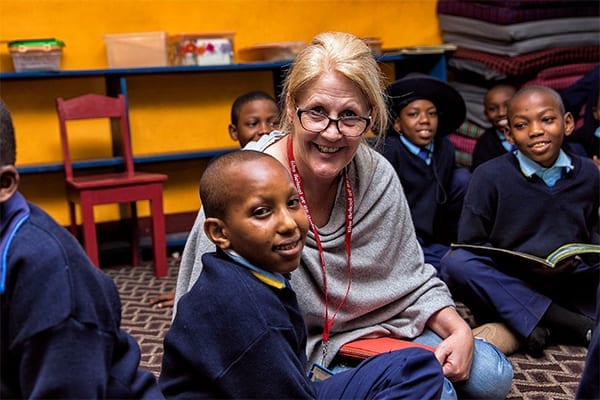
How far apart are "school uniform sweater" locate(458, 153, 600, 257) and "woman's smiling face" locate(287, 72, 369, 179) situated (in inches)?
42.7

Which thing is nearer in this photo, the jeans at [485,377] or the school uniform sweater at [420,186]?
the jeans at [485,377]

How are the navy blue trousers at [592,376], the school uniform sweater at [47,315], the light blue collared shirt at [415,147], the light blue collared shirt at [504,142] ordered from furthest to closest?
the light blue collared shirt at [504,142] → the light blue collared shirt at [415,147] → the navy blue trousers at [592,376] → the school uniform sweater at [47,315]

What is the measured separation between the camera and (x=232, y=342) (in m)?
1.51

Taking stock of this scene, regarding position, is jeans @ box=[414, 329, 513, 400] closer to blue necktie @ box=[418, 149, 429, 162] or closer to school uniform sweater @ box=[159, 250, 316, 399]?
school uniform sweater @ box=[159, 250, 316, 399]

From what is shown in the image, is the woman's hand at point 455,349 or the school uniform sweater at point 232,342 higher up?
the school uniform sweater at point 232,342

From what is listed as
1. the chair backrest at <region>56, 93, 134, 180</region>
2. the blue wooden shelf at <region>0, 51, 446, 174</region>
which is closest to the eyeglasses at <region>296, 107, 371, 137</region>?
the blue wooden shelf at <region>0, 51, 446, 174</region>

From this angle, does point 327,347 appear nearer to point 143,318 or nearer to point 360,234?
point 360,234

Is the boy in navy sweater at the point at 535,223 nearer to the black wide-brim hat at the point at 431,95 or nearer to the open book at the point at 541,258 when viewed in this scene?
the open book at the point at 541,258

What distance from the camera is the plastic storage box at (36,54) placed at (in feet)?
13.9

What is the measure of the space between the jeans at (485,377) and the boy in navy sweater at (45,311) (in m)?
1.12

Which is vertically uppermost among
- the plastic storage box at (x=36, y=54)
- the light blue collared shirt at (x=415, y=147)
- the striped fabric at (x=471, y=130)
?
the plastic storage box at (x=36, y=54)

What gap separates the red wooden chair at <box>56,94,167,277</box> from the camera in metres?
4.10

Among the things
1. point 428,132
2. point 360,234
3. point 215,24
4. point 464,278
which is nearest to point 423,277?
point 360,234

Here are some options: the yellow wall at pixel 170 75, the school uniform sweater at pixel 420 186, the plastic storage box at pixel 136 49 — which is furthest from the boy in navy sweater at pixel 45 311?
the yellow wall at pixel 170 75
